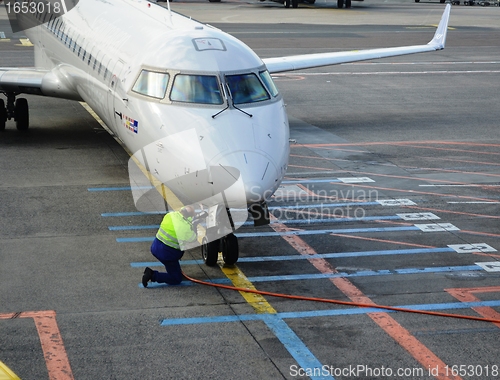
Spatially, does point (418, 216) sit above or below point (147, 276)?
below

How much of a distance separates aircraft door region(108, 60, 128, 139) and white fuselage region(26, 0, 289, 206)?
0.02 m

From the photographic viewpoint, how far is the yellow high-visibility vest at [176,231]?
43.5ft

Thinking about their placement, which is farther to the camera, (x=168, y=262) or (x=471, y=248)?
(x=471, y=248)

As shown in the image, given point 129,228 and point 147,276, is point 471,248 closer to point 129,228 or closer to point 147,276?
point 147,276

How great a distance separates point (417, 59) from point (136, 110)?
28.8 m

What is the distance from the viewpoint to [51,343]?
11.2m

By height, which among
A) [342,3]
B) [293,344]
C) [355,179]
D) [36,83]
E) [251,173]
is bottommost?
[355,179]

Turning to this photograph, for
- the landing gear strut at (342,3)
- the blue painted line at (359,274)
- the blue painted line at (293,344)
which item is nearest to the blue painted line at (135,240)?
the blue painted line at (359,274)

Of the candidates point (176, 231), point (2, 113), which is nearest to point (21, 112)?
point (2, 113)

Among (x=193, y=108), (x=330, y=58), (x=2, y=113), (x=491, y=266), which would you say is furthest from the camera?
(x=330, y=58)

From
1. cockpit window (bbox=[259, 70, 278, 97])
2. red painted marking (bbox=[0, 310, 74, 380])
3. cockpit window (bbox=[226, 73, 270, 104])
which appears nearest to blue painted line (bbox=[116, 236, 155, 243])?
cockpit window (bbox=[226, 73, 270, 104])

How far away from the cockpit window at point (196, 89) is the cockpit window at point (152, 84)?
26 centimetres

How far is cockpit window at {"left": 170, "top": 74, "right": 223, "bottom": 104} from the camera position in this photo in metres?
14.3

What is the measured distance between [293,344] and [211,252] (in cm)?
334
